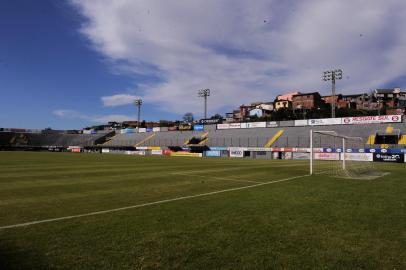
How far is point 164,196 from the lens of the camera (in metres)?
13.1

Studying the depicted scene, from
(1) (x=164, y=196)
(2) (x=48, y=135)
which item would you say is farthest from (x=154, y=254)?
(2) (x=48, y=135)

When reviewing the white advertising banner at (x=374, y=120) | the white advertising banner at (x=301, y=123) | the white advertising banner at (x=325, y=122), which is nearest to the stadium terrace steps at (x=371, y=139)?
the white advertising banner at (x=374, y=120)

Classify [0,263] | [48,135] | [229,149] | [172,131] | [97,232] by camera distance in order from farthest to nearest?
[48,135] < [172,131] < [229,149] < [97,232] < [0,263]

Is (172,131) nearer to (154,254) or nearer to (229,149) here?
(229,149)

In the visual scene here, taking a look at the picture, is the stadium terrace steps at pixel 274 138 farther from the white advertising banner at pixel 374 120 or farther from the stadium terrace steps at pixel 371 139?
the stadium terrace steps at pixel 371 139

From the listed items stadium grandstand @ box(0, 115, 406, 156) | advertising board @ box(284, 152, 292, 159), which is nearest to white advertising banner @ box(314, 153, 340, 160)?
advertising board @ box(284, 152, 292, 159)

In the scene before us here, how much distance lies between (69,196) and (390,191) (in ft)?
45.9

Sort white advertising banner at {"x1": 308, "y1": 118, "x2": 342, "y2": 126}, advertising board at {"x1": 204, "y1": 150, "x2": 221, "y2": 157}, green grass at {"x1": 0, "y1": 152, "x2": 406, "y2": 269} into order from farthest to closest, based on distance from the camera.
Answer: advertising board at {"x1": 204, "y1": 150, "x2": 221, "y2": 157}
white advertising banner at {"x1": 308, "y1": 118, "x2": 342, "y2": 126}
green grass at {"x1": 0, "y1": 152, "x2": 406, "y2": 269}

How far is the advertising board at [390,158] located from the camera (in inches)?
1807

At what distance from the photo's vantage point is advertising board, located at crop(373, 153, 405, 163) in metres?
45.9

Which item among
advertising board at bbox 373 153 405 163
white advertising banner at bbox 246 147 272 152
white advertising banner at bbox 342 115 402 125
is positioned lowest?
advertising board at bbox 373 153 405 163

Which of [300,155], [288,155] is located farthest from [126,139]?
[300,155]

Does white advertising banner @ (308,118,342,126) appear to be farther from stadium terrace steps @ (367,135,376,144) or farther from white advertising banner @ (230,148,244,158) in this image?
white advertising banner @ (230,148,244,158)

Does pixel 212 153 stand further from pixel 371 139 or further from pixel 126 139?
pixel 126 139
